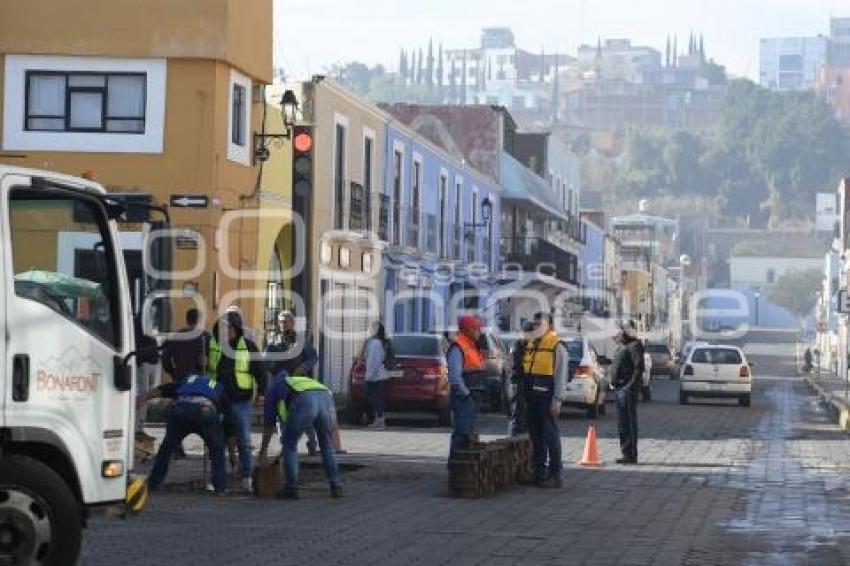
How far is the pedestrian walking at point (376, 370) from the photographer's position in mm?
30094

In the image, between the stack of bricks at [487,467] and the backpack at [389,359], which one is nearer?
the stack of bricks at [487,467]

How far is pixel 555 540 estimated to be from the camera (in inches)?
586

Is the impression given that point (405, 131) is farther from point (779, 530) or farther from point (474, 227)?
point (779, 530)

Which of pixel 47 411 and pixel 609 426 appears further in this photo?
pixel 609 426

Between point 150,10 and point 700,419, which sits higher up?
point 150,10

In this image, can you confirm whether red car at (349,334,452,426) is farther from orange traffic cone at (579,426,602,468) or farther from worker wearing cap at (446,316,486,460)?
worker wearing cap at (446,316,486,460)

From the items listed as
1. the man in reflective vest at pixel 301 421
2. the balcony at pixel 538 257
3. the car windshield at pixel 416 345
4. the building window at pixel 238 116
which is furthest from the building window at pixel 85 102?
the balcony at pixel 538 257

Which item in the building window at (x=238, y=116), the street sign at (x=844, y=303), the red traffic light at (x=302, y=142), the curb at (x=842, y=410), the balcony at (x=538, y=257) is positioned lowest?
the curb at (x=842, y=410)

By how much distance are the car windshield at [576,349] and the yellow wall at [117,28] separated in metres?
8.81

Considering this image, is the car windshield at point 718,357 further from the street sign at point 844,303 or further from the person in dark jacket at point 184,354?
the person in dark jacket at point 184,354

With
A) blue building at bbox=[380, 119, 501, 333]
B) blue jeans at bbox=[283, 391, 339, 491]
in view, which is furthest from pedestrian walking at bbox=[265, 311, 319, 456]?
blue building at bbox=[380, 119, 501, 333]

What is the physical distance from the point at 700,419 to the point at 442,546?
80.7 ft

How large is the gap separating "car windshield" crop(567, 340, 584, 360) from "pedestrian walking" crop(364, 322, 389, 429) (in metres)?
6.46

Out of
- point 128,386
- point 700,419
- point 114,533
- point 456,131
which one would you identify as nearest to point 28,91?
point 700,419
